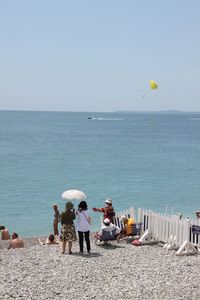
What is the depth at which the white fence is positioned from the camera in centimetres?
1279

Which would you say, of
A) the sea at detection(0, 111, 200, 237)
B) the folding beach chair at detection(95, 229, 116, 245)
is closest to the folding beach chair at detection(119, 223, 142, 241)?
the folding beach chair at detection(95, 229, 116, 245)

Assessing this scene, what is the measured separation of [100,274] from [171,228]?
11.8 feet

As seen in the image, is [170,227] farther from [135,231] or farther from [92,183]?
[92,183]

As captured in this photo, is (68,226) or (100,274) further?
(68,226)

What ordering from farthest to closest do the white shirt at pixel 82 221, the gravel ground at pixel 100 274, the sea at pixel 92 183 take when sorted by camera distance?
the sea at pixel 92 183, the white shirt at pixel 82 221, the gravel ground at pixel 100 274

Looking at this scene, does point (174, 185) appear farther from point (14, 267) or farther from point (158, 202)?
point (14, 267)

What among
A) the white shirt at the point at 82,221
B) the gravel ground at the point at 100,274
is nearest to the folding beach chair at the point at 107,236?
the gravel ground at the point at 100,274

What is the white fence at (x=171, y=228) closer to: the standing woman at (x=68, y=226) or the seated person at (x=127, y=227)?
the seated person at (x=127, y=227)

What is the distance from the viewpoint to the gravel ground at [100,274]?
904 cm

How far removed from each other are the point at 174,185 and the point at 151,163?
54.3ft

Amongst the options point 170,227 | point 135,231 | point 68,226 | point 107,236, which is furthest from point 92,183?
point 68,226

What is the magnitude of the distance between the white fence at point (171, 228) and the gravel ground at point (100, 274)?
1.59ft

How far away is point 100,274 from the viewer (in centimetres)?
1034

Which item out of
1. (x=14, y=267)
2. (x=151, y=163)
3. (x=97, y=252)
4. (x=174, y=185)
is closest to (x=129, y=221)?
(x=97, y=252)
